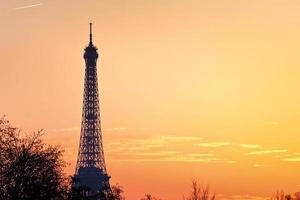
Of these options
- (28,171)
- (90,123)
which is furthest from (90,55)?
(28,171)

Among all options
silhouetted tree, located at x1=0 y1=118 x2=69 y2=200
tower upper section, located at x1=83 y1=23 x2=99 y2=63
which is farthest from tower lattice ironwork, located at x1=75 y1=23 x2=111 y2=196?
silhouetted tree, located at x1=0 y1=118 x2=69 y2=200

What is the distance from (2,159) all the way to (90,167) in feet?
393

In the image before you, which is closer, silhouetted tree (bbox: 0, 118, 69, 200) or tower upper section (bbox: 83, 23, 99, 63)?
silhouetted tree (bbox: 0, 118, 69, 200)

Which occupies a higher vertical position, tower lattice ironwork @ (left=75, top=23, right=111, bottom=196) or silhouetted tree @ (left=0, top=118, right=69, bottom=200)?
tower lattice ironwork @ (left=75, top=23, right=111, bottom=196)

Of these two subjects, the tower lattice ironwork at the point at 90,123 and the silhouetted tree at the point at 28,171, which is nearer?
the silhouetted tree at the point at 28,171

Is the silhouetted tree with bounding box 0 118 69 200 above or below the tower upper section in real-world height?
below

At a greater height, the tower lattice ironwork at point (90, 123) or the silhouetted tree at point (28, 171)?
the tower lattice ironwork at point (90, 123)

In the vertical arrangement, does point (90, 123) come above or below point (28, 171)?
above

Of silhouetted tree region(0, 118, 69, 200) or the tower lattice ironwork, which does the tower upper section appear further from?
silhouetted tree region(0, 118, 69, 200)

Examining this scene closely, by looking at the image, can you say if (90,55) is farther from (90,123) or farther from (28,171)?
(28,171)

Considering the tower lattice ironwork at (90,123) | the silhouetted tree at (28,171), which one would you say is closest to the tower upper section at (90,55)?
the tower lattice ironwork at (90,123)

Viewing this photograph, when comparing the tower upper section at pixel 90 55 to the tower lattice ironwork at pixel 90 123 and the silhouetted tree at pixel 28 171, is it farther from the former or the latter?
the silhouetted tree at pixel 28 171

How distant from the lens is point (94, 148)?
18288cm

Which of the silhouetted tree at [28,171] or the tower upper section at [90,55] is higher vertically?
the tower upper section at [90,55]
